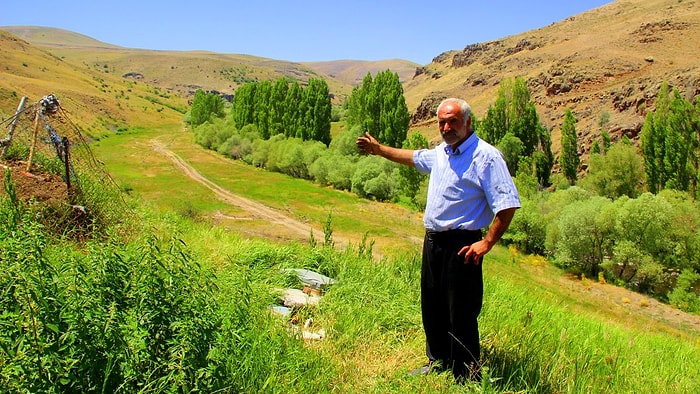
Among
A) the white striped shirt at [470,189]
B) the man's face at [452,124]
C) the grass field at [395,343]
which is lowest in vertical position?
the grass field at [395,343]

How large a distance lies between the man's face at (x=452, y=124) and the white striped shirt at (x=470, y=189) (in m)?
0.06

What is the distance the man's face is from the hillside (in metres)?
40.5

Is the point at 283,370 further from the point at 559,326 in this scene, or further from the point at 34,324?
the point at 559,326

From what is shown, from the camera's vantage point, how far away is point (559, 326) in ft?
16.0

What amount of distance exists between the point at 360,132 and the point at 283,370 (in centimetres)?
3920

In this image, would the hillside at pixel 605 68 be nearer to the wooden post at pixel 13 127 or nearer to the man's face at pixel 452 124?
the man's face at pixel 452 124

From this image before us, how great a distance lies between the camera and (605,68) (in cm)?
5041

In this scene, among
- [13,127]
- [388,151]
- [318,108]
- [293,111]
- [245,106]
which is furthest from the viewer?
[245,106]

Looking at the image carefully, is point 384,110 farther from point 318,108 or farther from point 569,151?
point 569,151

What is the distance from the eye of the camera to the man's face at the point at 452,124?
3.31m

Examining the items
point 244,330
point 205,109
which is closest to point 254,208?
point 244,330

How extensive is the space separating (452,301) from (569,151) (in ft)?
120

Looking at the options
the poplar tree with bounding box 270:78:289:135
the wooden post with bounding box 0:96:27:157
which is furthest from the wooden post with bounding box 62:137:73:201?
the poplar tree with bounding box 270:78:289:135

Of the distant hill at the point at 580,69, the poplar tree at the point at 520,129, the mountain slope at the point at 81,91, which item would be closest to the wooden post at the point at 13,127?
the poplar tree at the point at 520,129
